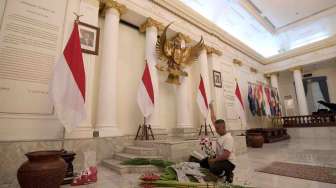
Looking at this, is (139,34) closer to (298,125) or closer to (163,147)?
(163,147)

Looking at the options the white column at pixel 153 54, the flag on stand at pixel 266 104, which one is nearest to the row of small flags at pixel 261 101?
the flag on stand at pixel 266 104

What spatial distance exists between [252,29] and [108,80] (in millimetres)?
10059

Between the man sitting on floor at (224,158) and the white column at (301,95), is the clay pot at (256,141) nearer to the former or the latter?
the man sitting on floor at (224,158)

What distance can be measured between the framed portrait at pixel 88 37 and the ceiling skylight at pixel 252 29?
4.65 m

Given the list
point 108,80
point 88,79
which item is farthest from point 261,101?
point 88,79

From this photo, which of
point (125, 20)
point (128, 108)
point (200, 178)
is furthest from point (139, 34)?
point (200, 178)

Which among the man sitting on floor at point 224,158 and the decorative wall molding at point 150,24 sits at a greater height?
the decorative wall molding at point 150,24

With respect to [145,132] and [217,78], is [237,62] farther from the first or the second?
[145,132]

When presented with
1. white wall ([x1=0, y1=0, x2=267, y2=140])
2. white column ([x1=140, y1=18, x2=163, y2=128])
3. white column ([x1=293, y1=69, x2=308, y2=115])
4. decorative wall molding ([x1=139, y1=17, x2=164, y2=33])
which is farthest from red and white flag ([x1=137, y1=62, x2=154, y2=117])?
white column ([x1=293, y1=69, x2=308, y2=115])

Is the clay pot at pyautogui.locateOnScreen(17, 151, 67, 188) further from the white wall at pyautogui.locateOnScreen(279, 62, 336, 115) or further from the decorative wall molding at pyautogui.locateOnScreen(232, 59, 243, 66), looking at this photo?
the white wall at pyautogui.locateOnScreen(279, 62, 336, 115)

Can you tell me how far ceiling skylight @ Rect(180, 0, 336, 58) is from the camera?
28.1 ft

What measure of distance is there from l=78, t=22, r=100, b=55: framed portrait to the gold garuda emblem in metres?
2.02

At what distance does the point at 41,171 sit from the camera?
82.4 inches

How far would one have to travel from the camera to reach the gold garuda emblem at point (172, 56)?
6.07m
